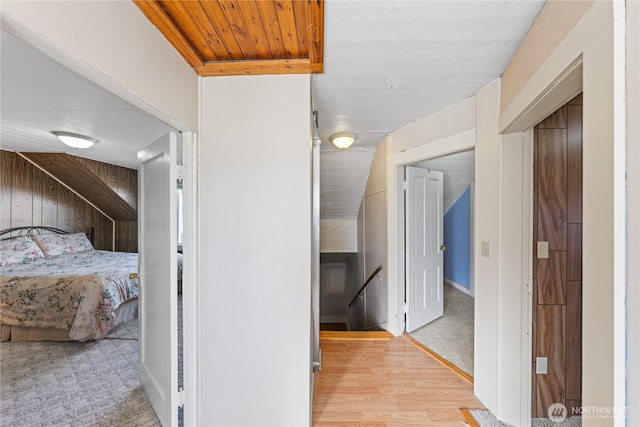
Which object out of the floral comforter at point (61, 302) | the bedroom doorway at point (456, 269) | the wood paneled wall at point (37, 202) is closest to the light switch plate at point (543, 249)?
the bedroom doorway at point (456, 269)

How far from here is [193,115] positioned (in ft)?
4.63

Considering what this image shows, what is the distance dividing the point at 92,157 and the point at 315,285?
13.1 ft

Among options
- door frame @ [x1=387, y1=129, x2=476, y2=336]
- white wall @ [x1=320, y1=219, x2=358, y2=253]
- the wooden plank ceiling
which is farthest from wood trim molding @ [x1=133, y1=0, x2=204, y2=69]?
white wall @ [x1=320, y1=219, x2=358, y2=253]

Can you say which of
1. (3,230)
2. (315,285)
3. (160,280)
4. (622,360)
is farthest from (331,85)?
(3,230)

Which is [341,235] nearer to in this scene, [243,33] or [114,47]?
[243,33]

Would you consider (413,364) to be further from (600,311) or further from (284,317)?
(600,311)

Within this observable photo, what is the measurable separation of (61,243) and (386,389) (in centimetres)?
472

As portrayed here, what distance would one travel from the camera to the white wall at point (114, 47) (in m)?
0.66

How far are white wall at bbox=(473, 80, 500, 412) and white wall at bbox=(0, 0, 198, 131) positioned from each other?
6.31ft

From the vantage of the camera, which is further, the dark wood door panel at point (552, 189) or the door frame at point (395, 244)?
the door frame at point (395, 244)

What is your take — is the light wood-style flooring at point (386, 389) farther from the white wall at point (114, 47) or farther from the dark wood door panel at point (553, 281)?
the white wall at point (114, 47)

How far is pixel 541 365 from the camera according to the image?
1546 millimetres

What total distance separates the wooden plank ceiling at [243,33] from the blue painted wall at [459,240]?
3.68m

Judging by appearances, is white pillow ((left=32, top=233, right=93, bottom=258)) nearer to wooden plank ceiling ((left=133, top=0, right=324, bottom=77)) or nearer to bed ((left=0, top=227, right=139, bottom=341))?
bed ((left=0, top=227, right=139, bottom=341))
